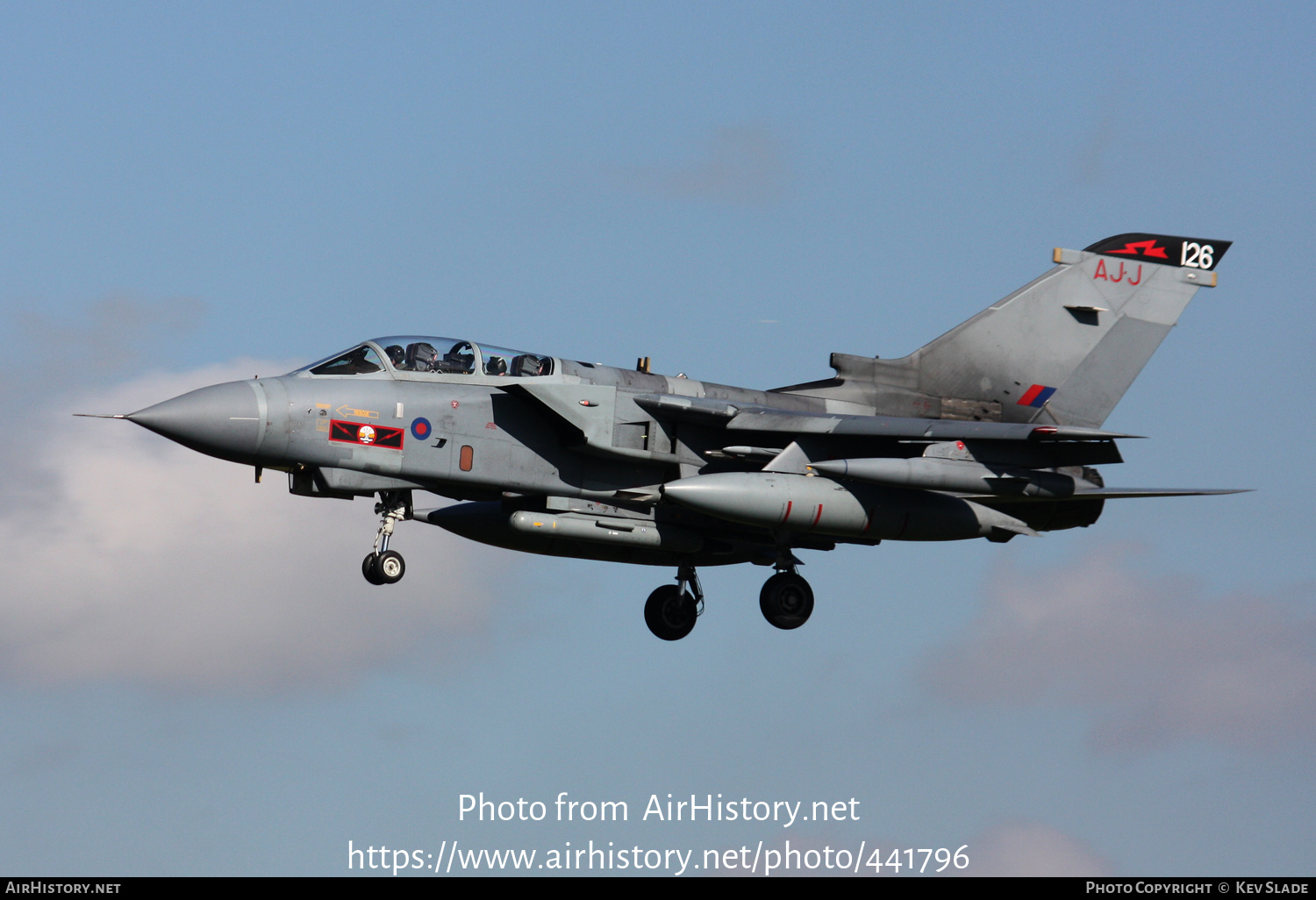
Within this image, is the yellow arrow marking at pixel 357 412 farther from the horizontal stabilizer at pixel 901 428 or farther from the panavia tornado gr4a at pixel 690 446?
the horizontal stabilizer at pixel 901 428

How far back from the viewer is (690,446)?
1970cm

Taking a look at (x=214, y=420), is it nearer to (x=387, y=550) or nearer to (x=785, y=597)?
(x=387, y=550)

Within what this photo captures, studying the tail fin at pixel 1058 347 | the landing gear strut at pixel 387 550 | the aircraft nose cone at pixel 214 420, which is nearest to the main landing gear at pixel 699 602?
the tail fin at pixel 1058 347

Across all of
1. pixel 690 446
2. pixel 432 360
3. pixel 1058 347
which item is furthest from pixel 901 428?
pixel 432 360

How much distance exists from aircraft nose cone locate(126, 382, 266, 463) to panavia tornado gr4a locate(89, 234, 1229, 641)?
22 millimetres

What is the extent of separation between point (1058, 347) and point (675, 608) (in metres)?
6.46

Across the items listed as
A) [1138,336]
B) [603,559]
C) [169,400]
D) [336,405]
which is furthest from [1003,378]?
[169,400]

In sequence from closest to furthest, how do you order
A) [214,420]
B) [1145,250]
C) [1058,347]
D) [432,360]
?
[214,420]
[432,360]
[1058,347]
[1145,250]

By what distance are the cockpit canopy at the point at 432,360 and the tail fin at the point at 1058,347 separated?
4062 mm

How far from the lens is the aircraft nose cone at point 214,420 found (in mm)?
17453

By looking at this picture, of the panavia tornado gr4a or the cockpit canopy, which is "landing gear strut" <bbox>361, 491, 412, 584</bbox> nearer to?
the panavia tornado gr4a

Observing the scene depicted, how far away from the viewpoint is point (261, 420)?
58.1ft

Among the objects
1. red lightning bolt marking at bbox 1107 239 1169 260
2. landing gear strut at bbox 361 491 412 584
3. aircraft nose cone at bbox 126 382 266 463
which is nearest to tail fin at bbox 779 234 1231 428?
red lightning bolt marking at bbox 1107 239 1169 260

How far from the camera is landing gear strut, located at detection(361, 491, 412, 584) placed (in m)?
18.3
